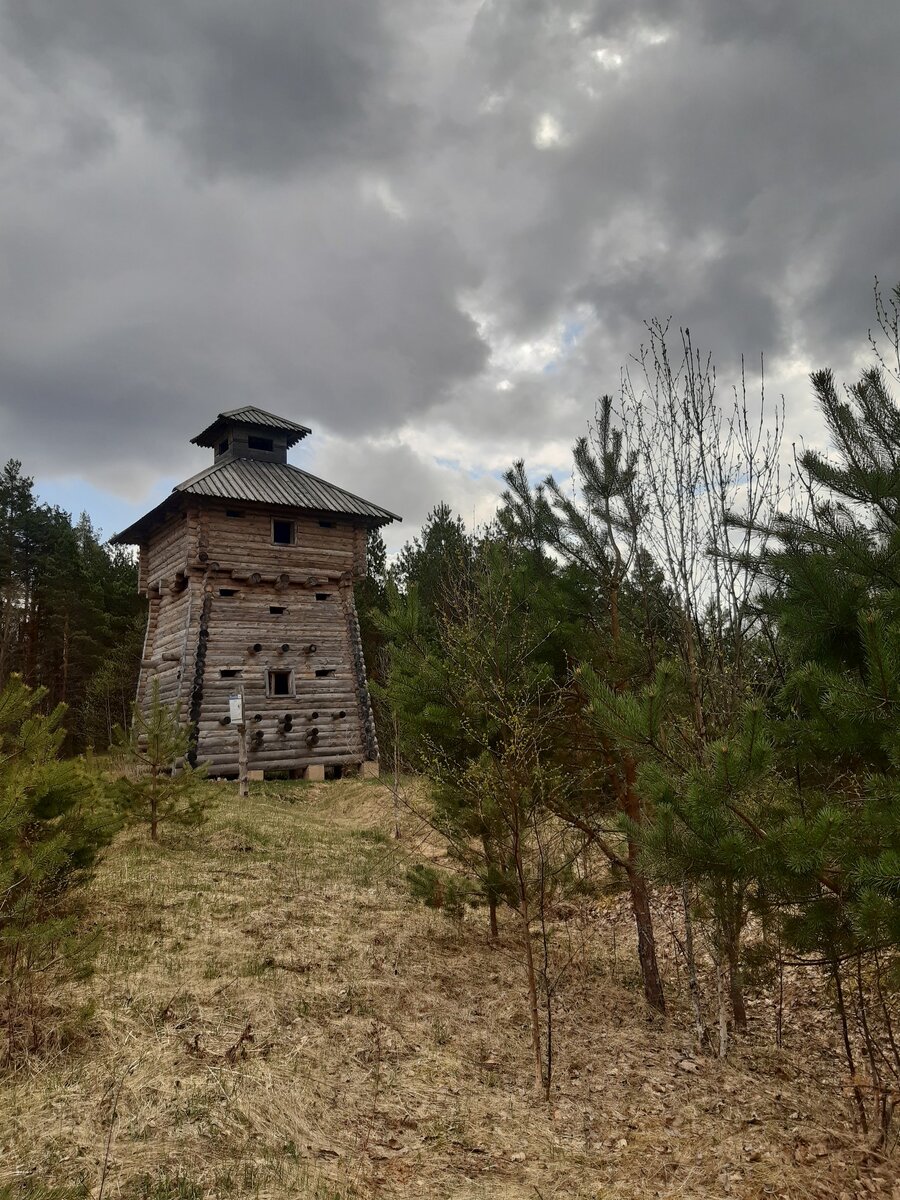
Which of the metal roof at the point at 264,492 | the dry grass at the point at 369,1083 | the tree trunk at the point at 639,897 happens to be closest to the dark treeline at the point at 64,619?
the metal roof at the point at 264,492

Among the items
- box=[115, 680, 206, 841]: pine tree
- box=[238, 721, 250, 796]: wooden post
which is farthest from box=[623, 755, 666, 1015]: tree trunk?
box=[238, 721, 250, 796]: wooden post

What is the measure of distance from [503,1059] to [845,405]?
5.97m

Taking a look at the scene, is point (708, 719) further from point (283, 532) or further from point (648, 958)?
point (283, 532)

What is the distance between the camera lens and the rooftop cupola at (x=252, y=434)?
2478 centimetres

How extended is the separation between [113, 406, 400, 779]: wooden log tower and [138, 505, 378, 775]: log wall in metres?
0.03

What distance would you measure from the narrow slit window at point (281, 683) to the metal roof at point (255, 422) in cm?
887

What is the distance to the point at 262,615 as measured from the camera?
2202 centimetres

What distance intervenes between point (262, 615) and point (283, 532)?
114 inches

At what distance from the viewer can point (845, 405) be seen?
16.3 feet

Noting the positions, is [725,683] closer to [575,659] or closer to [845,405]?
[575,659]

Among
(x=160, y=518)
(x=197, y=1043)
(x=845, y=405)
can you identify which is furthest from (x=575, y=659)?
(x=160, y=518)

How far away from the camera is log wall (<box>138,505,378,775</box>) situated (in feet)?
67.8

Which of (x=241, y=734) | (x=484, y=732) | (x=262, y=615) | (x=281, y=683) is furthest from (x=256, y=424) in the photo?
(x=484, y=732)

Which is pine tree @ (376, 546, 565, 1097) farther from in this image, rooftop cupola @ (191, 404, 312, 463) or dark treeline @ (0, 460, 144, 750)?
dark treeline @ (0, 460, 144, 750)
